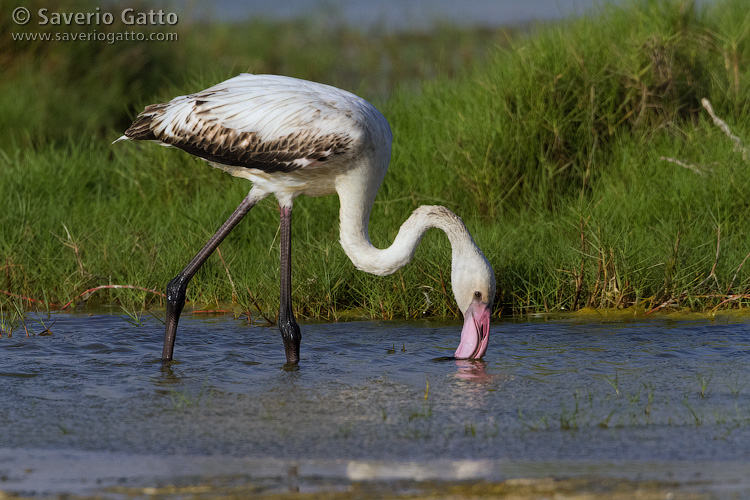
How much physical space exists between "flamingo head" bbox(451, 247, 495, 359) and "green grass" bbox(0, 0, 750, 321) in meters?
0.96

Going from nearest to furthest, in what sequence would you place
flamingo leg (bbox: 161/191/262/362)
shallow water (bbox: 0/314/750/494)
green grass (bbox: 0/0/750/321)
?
1. shallow water (bbox: 0/314/750/494)
2. flamingo leg (bbox: 161/191/262/362)
3. green grass (bbox: 0/0/750/321)

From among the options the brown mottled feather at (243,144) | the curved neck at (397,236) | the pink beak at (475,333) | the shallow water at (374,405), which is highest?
the brown mottled feather at (243,144)

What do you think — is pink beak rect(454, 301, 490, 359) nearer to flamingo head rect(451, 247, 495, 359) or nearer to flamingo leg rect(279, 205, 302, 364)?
flamingo head rect(451, 247, 495, 359)

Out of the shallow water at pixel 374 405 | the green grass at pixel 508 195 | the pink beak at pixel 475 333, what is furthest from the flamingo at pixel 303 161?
the green grass at pixel 508 195

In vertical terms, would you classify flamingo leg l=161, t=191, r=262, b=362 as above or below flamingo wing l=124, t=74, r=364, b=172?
below

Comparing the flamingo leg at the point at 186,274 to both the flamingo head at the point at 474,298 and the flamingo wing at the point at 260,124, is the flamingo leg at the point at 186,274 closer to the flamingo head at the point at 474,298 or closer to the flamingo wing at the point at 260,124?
the flamingo wing at the point at 260,124

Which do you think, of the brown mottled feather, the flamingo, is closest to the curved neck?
the flamingo

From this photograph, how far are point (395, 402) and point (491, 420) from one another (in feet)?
1.59

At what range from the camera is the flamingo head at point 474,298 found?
5.37 m

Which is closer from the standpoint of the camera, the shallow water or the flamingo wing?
the shallow water

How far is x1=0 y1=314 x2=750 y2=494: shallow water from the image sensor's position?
3.58 meters

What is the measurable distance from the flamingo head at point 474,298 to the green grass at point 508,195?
96 cm

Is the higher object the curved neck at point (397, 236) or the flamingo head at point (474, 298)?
the curved neck at point (397, 236)

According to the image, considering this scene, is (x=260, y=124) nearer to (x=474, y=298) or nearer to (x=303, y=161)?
(x=303, y=161)
